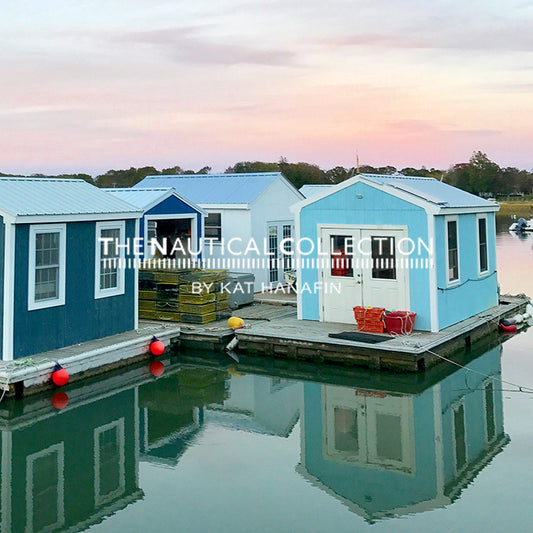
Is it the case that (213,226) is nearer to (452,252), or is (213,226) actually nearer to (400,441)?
(452,252)

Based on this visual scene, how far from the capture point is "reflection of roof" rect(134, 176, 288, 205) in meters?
20.6

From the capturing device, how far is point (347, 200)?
48.5 ft

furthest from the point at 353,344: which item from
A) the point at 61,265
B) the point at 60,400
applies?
the point at 61,265

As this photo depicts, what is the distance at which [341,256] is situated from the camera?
14938 mm

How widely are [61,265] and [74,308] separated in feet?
2.85

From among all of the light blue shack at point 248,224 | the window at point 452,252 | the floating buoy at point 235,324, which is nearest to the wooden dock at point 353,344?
the floating buoy at point 235,324

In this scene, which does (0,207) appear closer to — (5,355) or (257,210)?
(5,355)

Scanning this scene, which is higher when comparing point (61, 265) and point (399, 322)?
point (61, 265)

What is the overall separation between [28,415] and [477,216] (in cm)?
1076

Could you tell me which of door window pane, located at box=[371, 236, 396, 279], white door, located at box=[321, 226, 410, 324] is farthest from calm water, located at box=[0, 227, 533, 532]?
door window pane, located at box=[371, 236, 396, 279]

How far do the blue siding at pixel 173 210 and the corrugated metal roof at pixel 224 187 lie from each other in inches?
50.1

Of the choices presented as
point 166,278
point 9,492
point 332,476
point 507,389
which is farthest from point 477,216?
point 9,492

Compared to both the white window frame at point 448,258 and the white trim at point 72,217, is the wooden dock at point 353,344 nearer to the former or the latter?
the white window frame at point 448,258

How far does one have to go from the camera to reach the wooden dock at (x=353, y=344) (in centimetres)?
1288
